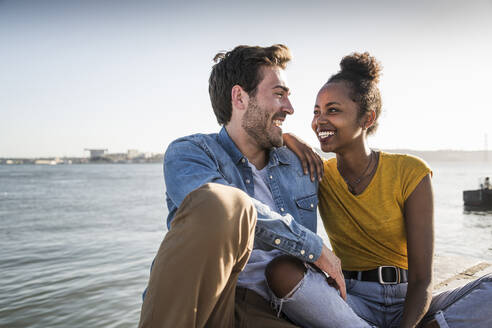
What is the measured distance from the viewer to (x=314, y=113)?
3074 millimetres

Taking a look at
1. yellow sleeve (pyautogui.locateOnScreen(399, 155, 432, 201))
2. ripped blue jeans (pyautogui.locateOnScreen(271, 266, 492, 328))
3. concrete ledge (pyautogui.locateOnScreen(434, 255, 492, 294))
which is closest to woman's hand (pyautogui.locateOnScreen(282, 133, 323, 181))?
yellow sleeve (pyautogui.locateOnScreen(399, 155, 432, 201))

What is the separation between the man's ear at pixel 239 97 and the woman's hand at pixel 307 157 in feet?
1.56

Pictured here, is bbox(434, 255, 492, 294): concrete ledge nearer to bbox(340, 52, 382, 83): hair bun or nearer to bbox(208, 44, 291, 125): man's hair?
bbox(340, 52, 382, 83): hair bun

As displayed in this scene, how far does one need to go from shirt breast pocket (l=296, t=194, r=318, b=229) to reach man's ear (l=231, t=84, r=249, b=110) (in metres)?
0.84

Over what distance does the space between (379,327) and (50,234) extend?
1547cm

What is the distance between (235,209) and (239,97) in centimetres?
169

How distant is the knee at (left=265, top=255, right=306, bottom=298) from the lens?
198 cm

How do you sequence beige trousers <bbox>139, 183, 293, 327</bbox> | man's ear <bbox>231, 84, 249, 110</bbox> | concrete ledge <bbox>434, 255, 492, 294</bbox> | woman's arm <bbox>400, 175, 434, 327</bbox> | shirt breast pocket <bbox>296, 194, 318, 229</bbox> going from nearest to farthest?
beige trousers <bbox>139, 183, 293, 327</bbox> → woman's arm <bbox>400, 175, 434, 327</bbox> → shirt breast pocket <bbox>296, 194, 318, 229</bbox> → man's ear <bbox>231, 84, 249, 110</bbox> → concrete ledge <bbox>434, 255, 492, 294</bbox>

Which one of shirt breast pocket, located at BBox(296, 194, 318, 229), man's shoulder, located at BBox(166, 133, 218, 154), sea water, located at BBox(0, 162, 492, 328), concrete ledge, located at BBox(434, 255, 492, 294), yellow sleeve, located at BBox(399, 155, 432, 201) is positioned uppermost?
man's shoulder, located at BBox(166, 133, 218, 154)

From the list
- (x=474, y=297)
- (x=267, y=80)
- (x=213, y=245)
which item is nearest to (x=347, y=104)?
(x=267, y=80)

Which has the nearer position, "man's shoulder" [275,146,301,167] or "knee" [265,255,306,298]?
"knee" [265,255,306,298]

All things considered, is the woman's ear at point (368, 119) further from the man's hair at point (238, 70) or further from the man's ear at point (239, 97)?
the man's ear at point (239, 97)

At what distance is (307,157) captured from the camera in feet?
9.82

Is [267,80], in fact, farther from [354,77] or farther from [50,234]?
[50,234]
